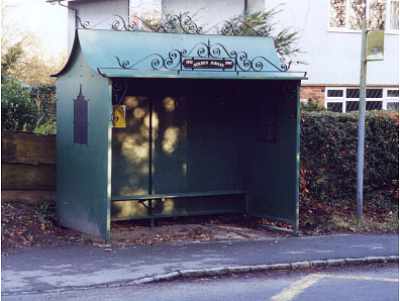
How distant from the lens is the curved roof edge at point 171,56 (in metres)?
10.6

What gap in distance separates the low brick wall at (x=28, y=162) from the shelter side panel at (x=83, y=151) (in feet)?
1.39

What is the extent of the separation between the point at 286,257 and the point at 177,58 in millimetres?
2995

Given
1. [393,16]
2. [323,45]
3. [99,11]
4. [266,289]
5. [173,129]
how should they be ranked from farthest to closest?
1. [99,11]
2. [393,16]
3. [323,45]
4. [173,129]
5. [266,289]

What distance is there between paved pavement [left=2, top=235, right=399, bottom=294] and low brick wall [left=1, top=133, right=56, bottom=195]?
1.99m

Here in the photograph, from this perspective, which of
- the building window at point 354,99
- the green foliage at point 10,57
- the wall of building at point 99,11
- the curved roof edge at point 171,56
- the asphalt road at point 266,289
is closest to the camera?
the asphalt road at point 266,289

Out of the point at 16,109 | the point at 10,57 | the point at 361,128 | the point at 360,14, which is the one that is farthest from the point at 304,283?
the point at 360,14

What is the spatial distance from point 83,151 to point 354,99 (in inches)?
622

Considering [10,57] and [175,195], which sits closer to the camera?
[175,195]

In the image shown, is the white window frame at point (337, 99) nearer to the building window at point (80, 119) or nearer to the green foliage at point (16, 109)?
the green foliage at point (16, 109)

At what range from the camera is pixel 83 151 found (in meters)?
11.0

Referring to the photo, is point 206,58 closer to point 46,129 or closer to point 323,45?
point 46,129

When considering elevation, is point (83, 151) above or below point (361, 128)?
below

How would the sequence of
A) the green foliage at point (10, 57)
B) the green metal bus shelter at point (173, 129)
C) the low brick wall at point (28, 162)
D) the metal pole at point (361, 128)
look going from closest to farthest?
the green metal bus shelter at point (173, 129) → the low brick wall at point (28, 162) → the metal pole at point (361, 128) → the green foliage at point (10, 57)

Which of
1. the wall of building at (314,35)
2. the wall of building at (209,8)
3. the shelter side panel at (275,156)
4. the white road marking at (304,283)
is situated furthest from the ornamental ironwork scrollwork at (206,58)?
the wall of building at (209,8)
